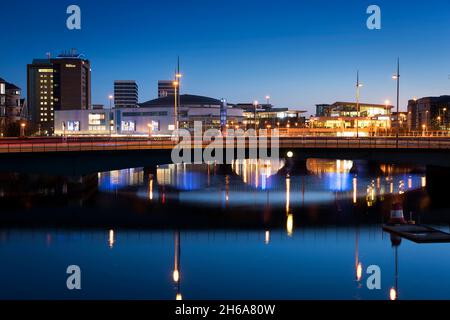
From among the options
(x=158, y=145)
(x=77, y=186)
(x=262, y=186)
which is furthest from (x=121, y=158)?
(x=262, y=186)

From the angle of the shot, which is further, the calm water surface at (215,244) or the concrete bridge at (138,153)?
the concrete bridge at (138,153)

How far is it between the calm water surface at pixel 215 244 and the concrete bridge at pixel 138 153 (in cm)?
388

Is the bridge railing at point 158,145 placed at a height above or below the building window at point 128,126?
below

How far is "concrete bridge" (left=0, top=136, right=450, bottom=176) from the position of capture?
59.7 m

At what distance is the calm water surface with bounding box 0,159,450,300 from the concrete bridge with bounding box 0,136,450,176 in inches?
153

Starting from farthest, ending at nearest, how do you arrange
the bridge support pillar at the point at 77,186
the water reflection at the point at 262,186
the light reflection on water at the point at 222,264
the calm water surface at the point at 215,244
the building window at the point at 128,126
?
the building window at the point at 128,126
the bridge support pillar at the point at 77,186
the water reflection at the point at 262,186
the calm water surface at the point at 215,244
the light reflection on water at the point at 222,264

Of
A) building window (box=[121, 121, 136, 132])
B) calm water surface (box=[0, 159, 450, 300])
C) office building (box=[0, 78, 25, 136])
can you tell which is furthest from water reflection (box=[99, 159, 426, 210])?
building window (box=[121, 121, 136, 132])

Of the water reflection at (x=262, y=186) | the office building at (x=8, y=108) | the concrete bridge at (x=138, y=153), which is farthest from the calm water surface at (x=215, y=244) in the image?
the office building at (x=8, y=108)

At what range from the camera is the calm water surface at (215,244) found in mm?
31969

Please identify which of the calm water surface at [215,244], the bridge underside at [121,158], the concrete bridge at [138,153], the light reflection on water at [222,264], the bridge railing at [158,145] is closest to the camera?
the light reflection on water at [222,264]

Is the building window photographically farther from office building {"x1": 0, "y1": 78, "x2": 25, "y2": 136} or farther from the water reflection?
the water reflection

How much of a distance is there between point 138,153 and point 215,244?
24.9 meters

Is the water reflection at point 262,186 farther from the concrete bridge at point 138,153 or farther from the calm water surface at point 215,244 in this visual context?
the concrete bridge at point 138,153

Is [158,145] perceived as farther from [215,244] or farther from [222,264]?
[222,264]
